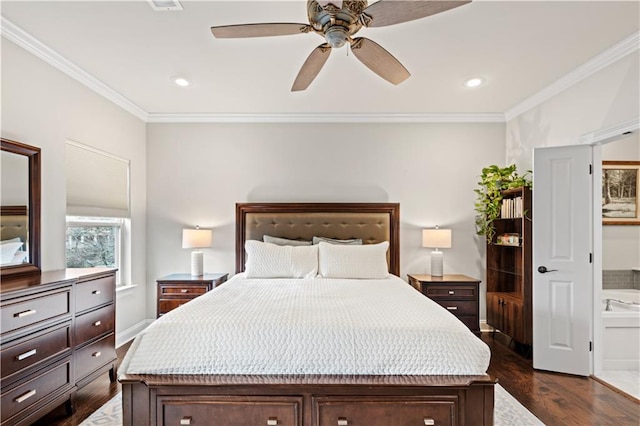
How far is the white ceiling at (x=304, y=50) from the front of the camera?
7.52 ft

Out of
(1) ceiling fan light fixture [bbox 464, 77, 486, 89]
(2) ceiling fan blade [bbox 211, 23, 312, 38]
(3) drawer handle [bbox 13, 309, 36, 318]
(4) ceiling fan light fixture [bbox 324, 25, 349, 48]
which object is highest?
(1) ceiling fan light fixture [bbox 464, 77, 486, 89]

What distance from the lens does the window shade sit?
3.19 m

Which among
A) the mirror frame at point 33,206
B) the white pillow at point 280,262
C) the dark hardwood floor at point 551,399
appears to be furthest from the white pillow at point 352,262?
the mirror frame at point 33,206

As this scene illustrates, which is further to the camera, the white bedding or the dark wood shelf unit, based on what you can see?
the dark wood shelf unit

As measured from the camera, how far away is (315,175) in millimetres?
4422

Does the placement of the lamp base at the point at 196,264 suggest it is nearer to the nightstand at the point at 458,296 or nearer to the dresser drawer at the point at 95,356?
the dresser drawer at the point at 95,356

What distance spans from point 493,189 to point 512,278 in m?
1.16

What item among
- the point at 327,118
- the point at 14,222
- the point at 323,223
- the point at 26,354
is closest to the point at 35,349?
the point at 26,354

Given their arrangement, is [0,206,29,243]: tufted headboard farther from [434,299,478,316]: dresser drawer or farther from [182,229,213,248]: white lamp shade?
[434,299,478,316]: dresser drawer

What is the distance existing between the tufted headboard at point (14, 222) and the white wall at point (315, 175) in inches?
71.7

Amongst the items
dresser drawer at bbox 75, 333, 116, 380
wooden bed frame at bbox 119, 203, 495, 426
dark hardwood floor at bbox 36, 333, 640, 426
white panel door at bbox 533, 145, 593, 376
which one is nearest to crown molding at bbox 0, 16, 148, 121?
dresser drawer at bbox 75, 333, 116, 380

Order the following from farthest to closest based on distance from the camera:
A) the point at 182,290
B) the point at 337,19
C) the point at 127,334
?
1. the point at 127,334
2. the point at 182,290
3. the point at 337,19

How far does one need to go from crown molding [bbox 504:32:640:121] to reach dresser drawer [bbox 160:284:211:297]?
13.8 feet

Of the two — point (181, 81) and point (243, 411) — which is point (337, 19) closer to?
point (243, 411)
